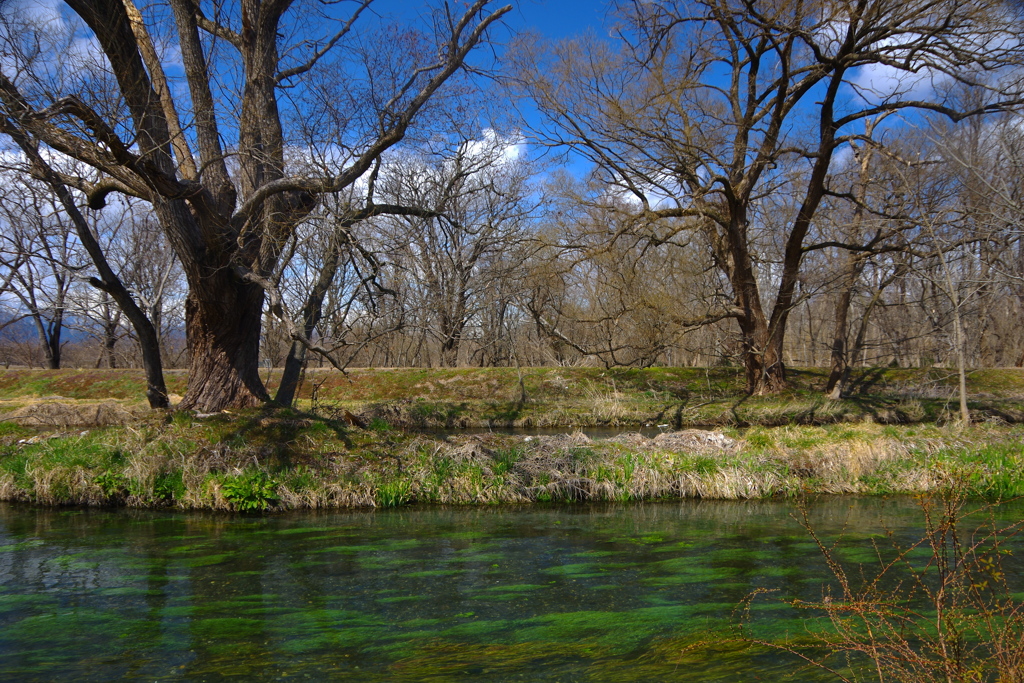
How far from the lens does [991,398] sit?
878 inches

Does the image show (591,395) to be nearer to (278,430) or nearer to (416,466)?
(416,466)

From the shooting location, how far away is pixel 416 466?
36.7 ft

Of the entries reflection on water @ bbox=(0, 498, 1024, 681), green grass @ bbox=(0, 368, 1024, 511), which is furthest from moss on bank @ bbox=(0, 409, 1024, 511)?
reflection on water @ bbox=(0, 498, 1024, 681)

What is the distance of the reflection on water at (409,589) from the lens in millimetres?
5285

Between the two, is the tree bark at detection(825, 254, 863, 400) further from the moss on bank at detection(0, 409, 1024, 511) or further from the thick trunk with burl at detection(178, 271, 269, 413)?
the thick trunk with burl at detection(178, 271, 269, 413)

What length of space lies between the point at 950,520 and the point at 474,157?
20.6 metres

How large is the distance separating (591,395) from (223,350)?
1347 centimetres

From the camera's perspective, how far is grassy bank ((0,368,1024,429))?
20141 millimetres

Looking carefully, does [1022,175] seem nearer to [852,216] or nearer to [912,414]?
[852,216]

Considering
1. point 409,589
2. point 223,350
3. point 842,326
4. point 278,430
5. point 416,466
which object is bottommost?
point 409,589

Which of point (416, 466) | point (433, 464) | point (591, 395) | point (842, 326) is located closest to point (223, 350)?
point (416, 466)

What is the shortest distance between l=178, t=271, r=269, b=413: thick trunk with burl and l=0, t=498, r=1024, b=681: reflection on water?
316 cm

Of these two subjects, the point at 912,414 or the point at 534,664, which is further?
the point at 912,414

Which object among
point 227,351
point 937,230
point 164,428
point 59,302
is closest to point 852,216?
point 937,230
